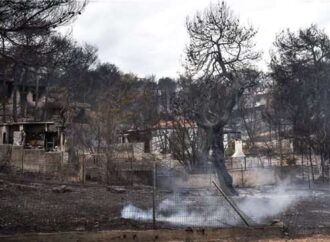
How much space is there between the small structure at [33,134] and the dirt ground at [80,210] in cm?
2746

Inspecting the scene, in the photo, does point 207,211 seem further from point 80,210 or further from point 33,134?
point 33,134

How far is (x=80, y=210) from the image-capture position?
17828 mm

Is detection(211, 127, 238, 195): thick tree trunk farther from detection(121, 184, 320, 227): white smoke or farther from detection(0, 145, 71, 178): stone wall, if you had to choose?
detection(0, 145, 71, 178): stone wall

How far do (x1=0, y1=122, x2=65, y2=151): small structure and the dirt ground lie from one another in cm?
2746

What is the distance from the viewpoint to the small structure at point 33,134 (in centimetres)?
5262

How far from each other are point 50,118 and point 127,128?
14.1 meters

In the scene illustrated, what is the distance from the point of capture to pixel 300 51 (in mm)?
43781

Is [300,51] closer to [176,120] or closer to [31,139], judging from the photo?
[176,120]

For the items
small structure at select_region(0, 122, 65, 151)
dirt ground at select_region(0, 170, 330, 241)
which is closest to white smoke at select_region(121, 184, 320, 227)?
dirt ground at select_region(0, 170, 330, 241)

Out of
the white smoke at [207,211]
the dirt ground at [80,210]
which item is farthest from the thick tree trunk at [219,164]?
the dirt ground at [80,210]

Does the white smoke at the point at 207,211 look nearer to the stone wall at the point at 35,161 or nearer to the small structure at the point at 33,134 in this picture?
the stone wall at the point at 35,161

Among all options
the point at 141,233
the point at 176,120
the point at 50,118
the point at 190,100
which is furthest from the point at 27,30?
the point at 50,118

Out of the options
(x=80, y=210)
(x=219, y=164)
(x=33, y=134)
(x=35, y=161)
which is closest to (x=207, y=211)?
(x=80, y=210)

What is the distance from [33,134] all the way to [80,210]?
38.4 metres
